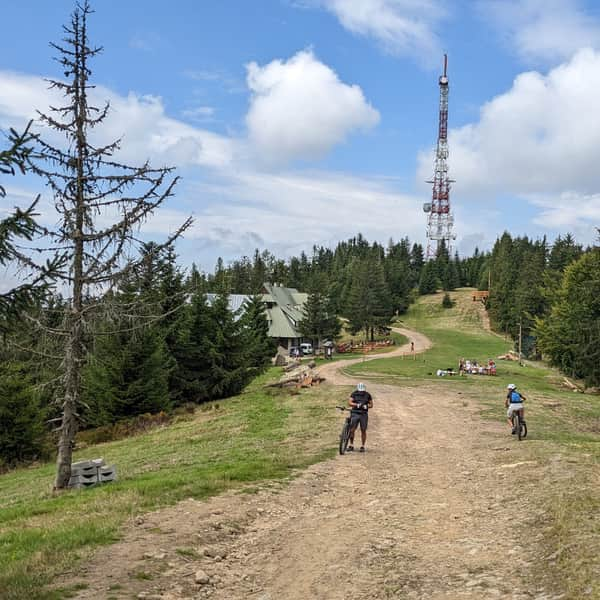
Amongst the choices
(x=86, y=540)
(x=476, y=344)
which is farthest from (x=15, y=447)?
(x=476, y=344)

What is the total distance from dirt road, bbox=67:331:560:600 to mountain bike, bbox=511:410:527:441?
285 centimetres

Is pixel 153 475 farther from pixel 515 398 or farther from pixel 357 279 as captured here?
pixel 357 279

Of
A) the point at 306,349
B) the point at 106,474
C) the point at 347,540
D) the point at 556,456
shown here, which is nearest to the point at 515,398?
the point at 556,456

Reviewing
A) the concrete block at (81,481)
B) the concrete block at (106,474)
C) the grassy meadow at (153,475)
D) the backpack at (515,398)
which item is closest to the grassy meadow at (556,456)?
the backpack at (515,398)

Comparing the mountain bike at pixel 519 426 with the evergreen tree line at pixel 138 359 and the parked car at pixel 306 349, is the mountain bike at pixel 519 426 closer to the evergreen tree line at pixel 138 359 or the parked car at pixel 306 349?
the evergreen tree line at pixel 138 359

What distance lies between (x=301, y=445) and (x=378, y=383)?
2072 centimetres

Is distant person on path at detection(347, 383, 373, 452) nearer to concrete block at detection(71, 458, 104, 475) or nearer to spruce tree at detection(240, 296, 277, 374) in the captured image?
concrete block at detection(71, 458, 104, 475)

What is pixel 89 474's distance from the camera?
50.3ft

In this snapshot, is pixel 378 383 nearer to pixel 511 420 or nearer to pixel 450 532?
pixel 511 420

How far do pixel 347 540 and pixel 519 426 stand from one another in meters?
10.9

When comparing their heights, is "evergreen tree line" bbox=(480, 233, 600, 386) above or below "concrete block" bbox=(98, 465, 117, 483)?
above

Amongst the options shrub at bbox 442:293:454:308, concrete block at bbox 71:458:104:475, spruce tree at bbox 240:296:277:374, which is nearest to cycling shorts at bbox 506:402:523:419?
concrete block at bbox 71:458:104:475

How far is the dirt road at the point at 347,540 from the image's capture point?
25.1 ft

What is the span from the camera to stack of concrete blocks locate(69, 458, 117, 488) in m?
15.2
